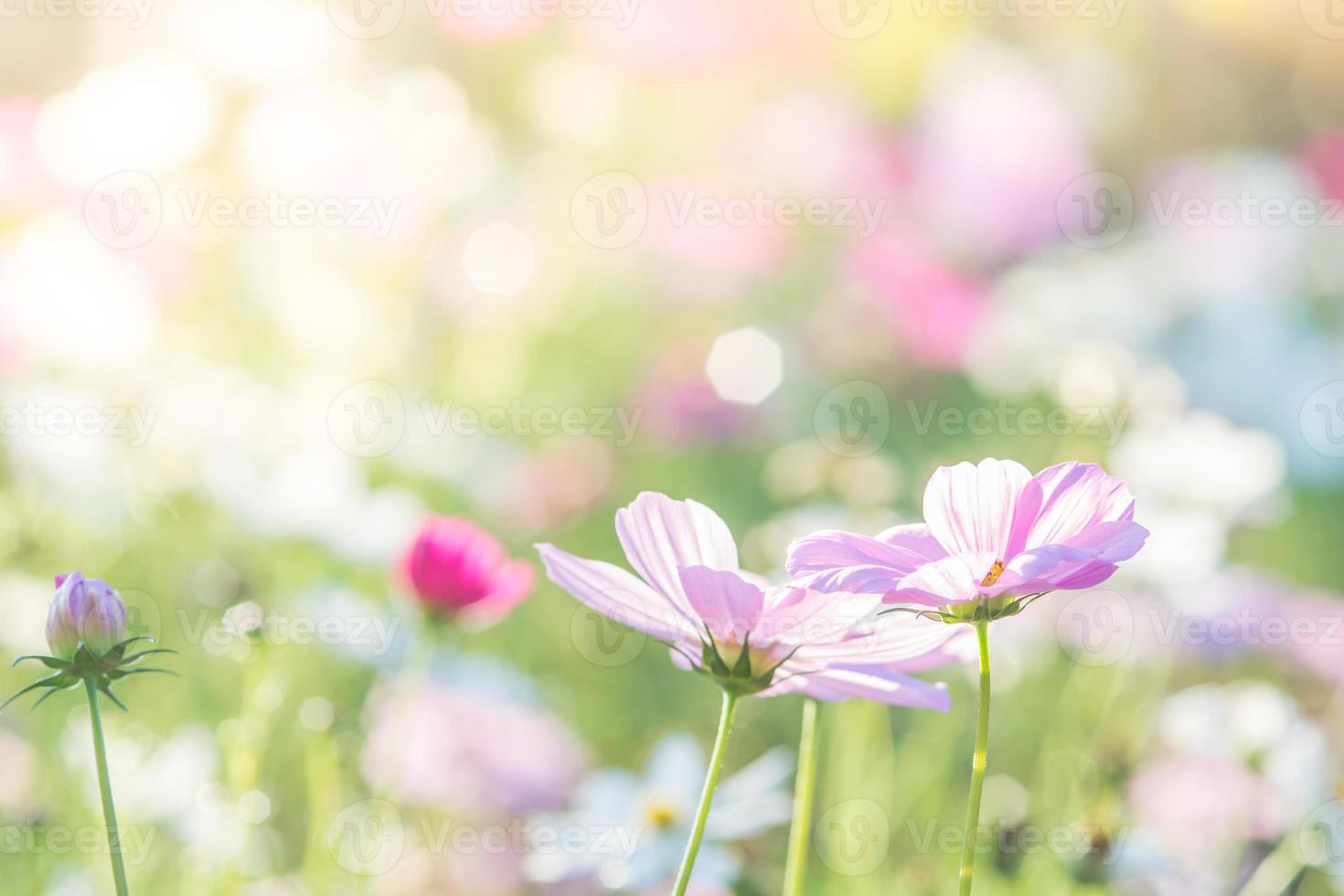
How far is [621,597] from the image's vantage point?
42cm

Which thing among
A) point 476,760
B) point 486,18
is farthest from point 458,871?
point 486,18

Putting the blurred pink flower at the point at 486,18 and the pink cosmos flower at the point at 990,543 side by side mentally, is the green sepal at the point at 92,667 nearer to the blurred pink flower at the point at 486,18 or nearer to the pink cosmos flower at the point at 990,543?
the pink cosmos flower at the point at 990,543

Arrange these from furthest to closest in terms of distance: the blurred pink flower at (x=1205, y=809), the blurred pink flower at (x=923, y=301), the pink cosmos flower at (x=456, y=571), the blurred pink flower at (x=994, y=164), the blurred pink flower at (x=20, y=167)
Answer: the blurred pink flower at (x=994, y=164), the blurred pink flower at (x=923, y=301), the blurred pink flower at (x=20, y=167), the blurred pink flower at (x=1205, y=809), the pink cosmos flower at (x=456, y=571)

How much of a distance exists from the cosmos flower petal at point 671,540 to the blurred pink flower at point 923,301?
→ 1.25 metres

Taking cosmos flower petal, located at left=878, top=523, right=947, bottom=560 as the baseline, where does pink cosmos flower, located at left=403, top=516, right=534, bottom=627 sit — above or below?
above

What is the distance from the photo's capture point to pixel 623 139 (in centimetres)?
204

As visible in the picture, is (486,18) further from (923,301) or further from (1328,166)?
(1328,166)

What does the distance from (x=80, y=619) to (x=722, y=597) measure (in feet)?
0.67

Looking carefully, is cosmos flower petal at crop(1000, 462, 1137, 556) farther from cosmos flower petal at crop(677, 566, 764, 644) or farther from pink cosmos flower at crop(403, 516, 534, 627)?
pink cosmos flower at crop(403, 516, 534, 627)

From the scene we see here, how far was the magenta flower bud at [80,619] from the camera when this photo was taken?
408 mm

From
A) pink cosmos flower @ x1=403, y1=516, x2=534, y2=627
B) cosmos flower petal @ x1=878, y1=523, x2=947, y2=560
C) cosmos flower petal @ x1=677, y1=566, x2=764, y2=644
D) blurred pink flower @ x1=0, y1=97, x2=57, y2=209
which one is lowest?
cosmos flower petal @ x1=677, y1=566, x2=764, y2=644

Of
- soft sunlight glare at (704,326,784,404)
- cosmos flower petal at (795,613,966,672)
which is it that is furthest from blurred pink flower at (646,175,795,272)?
cosmos flower petal at (795,613,966,672)

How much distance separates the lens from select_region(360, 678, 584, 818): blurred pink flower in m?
0.89

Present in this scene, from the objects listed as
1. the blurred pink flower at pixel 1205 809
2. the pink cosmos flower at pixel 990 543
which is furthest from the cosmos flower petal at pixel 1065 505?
the blurred pink flower at pixel 1205 809
